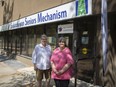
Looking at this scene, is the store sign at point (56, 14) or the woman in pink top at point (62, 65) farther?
the store sign at point (56, 14)

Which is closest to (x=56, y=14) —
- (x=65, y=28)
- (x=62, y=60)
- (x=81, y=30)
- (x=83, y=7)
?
(x=65, y=28)

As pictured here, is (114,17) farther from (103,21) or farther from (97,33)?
(103,21)

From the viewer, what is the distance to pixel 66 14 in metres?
9.77

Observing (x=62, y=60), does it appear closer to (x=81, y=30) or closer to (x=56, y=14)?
(x=81, y=30)

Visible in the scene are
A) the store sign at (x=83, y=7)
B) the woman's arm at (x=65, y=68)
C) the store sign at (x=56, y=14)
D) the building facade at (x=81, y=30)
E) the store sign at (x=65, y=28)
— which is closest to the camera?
the woman's arm at (x=65, y=68)

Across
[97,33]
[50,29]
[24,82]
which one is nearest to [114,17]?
[97,33]

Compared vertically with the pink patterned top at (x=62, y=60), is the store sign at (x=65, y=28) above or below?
above

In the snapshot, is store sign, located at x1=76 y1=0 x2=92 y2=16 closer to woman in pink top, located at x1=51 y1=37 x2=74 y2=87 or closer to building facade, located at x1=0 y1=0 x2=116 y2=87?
building facade, located at x1=0 y1=0 x2=116 y2=87

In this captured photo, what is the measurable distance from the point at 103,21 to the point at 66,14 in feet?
13.2

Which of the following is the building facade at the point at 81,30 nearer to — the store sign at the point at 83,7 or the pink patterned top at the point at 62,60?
the store sign at the point at 83,7

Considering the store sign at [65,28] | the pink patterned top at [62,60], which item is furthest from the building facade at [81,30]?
the pink patterned top at [62,60]

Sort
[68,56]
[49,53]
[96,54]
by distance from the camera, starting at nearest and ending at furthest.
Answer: [68,56]
[49,53]
[96,54]

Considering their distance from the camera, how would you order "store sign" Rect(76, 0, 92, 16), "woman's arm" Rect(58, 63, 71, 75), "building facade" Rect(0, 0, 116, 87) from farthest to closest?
"store sign" Rect(76, 0, 92, 16)
"building facade" Rect(0, 0, 116, 87)
"woman's arm" Rect(58, 63, 71, 75)

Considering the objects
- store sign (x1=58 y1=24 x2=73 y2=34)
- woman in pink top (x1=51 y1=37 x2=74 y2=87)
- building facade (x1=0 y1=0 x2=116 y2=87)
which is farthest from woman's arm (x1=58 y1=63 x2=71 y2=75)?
store sign (x1=58 y1=24 x2=73 y2=34)
